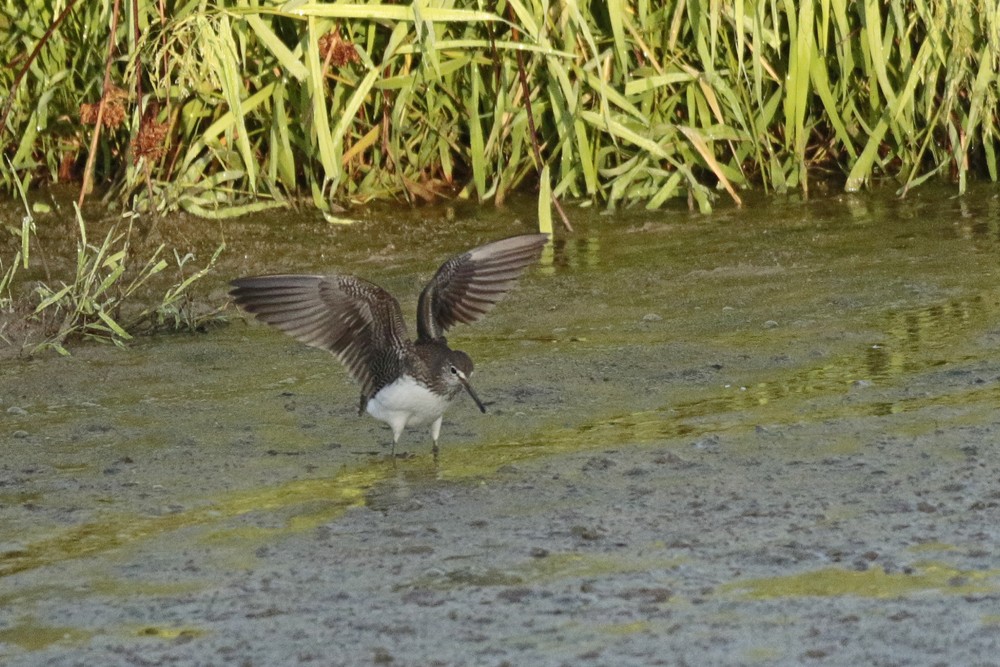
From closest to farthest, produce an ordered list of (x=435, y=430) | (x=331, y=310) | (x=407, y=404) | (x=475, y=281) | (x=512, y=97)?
1. (x=407, y=404)
2. (x=435, y=430)
3. (x=331, y=310)
4. (x=475, y=281)
5. (x=512, y=97)

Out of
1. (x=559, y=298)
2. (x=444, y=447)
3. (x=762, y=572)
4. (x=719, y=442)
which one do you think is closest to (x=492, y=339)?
(x=559, y=298)

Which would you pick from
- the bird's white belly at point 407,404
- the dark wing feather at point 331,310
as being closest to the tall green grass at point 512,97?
the dark wing feather at point 331,310

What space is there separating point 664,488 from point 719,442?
36cm

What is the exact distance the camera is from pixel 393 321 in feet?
14.2

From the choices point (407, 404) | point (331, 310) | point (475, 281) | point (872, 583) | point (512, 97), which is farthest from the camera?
point (512, 97)

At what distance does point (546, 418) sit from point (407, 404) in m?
0.48

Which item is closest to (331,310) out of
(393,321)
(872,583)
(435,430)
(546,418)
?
(393,321)

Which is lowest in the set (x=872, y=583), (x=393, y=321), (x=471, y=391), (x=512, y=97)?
(x=872, y=583)

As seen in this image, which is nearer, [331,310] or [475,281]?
[331,310]

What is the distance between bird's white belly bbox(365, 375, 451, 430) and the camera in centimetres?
403

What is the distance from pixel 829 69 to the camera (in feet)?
22.5

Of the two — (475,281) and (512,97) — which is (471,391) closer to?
(475,281)

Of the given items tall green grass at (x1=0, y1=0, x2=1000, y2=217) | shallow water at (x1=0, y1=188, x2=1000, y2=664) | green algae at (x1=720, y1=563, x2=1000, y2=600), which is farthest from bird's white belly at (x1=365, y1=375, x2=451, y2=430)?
tall green grass at (x1=0, y1=0, x2=1000, y2=217)

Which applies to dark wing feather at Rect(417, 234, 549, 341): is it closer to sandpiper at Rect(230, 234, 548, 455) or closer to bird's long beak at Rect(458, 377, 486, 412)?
sandpiper at Rect(230, 234, 548, 455)
